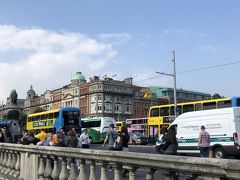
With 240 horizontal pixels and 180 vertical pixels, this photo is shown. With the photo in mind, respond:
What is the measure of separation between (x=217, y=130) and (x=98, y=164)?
14.9m

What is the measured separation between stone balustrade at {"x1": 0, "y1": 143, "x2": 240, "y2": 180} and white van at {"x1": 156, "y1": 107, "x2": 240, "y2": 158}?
8.86 m

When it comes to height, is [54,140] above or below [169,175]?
above

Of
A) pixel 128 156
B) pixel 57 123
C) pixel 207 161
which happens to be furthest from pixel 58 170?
pixel 57 123

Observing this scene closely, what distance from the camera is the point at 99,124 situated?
170 feet

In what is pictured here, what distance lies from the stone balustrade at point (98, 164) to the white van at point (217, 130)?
886 centimetres

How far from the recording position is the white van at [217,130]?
19641 mm

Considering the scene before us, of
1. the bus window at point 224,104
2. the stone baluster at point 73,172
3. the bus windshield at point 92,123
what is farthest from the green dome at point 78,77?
the stone baluster at point 73,172

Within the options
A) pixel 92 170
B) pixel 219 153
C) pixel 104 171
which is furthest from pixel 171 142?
pixel 104 171

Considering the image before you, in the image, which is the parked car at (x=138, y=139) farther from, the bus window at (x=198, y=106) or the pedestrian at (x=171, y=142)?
the pedestrian at (x=171, y=142)

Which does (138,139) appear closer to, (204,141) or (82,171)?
(204,141)

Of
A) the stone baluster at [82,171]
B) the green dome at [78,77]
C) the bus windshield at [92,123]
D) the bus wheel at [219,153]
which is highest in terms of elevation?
the green dome at [78,77]

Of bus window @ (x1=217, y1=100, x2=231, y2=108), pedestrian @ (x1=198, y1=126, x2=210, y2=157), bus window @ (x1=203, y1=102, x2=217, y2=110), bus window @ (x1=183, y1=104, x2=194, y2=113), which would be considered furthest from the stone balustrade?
bus window @ (x1=183, y1=104, x2=194, y2=113)

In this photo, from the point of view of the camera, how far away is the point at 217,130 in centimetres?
2052

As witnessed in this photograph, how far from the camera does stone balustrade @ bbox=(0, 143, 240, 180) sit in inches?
160
